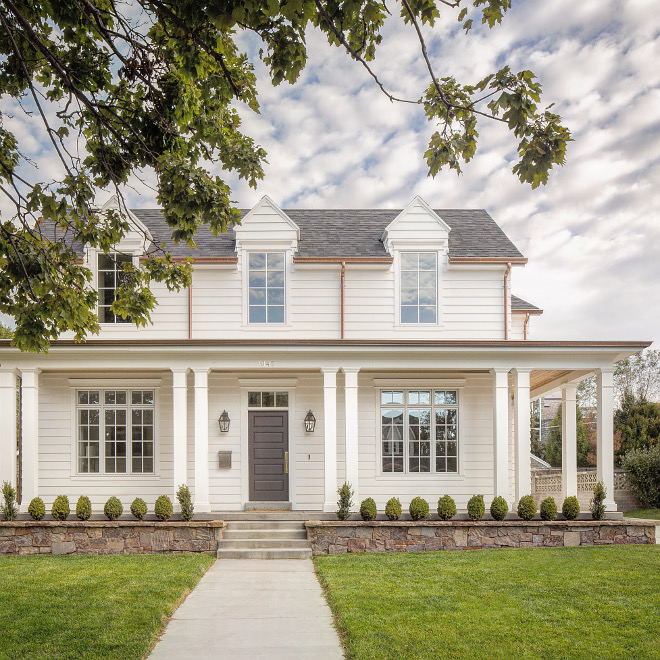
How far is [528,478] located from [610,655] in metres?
6.56

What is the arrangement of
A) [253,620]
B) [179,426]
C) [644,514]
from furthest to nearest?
1. [644,514]
2. [179,426]
3. [253,620]

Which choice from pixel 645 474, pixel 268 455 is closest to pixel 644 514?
pixel 645 474

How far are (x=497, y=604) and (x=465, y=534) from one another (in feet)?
14.1

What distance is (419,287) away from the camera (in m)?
14.1

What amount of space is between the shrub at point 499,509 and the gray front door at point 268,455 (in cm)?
444

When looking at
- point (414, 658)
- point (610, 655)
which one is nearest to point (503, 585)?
point (610, 655)

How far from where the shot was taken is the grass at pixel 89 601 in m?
5.84

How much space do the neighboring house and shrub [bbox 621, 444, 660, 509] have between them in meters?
5.57

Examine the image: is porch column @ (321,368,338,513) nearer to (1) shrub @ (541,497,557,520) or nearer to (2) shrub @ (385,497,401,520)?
(2) shrub @ (385,497,401,520)

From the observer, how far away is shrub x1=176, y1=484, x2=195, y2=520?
11469 mm

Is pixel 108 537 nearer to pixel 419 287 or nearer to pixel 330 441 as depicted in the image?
pixel 330 441

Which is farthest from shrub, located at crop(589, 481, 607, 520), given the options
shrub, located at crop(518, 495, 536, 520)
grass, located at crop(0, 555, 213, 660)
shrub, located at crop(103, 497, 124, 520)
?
shrub, located at crop(103, 497, 124, 520)

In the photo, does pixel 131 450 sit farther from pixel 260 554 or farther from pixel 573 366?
pixel 573 366

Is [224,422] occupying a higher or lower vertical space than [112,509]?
higher
